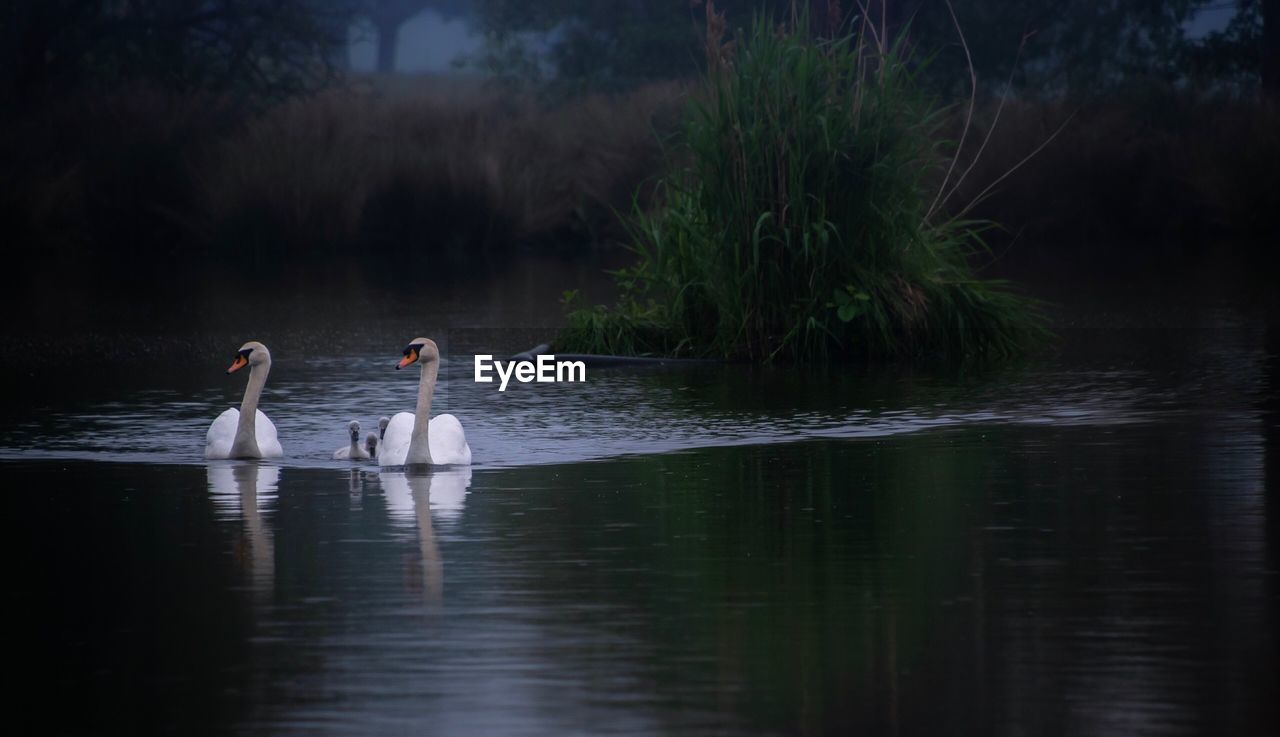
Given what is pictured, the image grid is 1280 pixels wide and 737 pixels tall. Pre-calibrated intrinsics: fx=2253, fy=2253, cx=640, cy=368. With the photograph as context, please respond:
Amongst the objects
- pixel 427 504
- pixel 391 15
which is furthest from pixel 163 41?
pixel 391 15

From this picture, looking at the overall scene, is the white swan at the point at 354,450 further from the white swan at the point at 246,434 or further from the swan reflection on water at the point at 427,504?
the swan reflection on water at the point at 427,504

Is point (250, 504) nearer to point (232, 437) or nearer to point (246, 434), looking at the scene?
point (246, 434)

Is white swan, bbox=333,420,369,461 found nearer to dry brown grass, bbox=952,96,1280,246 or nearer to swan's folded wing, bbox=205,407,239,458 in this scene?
swan's folded wing, bbox=205,407,239,458

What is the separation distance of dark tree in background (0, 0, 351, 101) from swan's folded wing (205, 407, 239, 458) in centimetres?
2533

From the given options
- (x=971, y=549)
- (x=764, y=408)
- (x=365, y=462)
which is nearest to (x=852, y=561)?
(x=971, y=549)

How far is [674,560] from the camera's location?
8.66 meters

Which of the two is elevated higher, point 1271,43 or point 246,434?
point 1271,43

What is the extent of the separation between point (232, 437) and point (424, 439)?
1.24 metres

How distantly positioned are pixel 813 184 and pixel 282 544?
819 centimetres

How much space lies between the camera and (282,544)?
9.20 meters

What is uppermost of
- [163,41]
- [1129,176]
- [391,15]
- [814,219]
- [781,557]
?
[391,15]

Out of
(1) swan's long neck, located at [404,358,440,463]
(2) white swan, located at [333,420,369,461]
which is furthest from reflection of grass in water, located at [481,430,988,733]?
(2) white swan, located at [333,420,369,461]

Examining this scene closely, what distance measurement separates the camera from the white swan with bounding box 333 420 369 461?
1222cm

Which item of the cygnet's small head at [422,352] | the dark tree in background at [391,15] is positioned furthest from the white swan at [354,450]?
the dark tree in background at [391,15]
